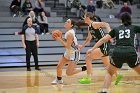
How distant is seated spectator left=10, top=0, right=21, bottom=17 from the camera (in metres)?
16.9

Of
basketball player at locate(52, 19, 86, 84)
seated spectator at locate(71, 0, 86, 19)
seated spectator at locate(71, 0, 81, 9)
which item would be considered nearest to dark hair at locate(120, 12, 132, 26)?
basketball player at locate(52, 19, 86, 84)

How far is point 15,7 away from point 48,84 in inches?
334

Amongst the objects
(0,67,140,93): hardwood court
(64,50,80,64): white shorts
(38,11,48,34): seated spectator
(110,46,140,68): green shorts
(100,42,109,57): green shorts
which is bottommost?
(0,67,140,93): hardwood court

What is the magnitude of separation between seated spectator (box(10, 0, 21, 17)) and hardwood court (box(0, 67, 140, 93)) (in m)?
5.89

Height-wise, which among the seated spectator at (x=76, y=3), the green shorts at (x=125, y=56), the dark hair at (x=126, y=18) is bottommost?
the seated spectator at (x=76, y=3)

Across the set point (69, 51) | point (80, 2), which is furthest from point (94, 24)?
point (80, 2)

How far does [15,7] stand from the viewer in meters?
16.9

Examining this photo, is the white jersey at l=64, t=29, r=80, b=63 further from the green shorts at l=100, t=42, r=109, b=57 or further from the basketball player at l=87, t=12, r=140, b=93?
the basketball player at l=87, t=12, r=140, b=93

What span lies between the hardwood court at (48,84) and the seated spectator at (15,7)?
232 inches

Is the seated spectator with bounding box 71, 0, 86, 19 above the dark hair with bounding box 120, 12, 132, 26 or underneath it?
underneath

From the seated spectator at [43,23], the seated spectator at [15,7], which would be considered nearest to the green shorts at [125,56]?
the seated spectator at [43,23]

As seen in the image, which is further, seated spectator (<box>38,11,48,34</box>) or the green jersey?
seated spectator (<box>38,11,48,34</box>)

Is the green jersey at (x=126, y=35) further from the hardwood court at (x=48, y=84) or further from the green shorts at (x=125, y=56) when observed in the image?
the hardwood court at (x=48, y=84)

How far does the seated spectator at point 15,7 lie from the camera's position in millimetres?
16875
